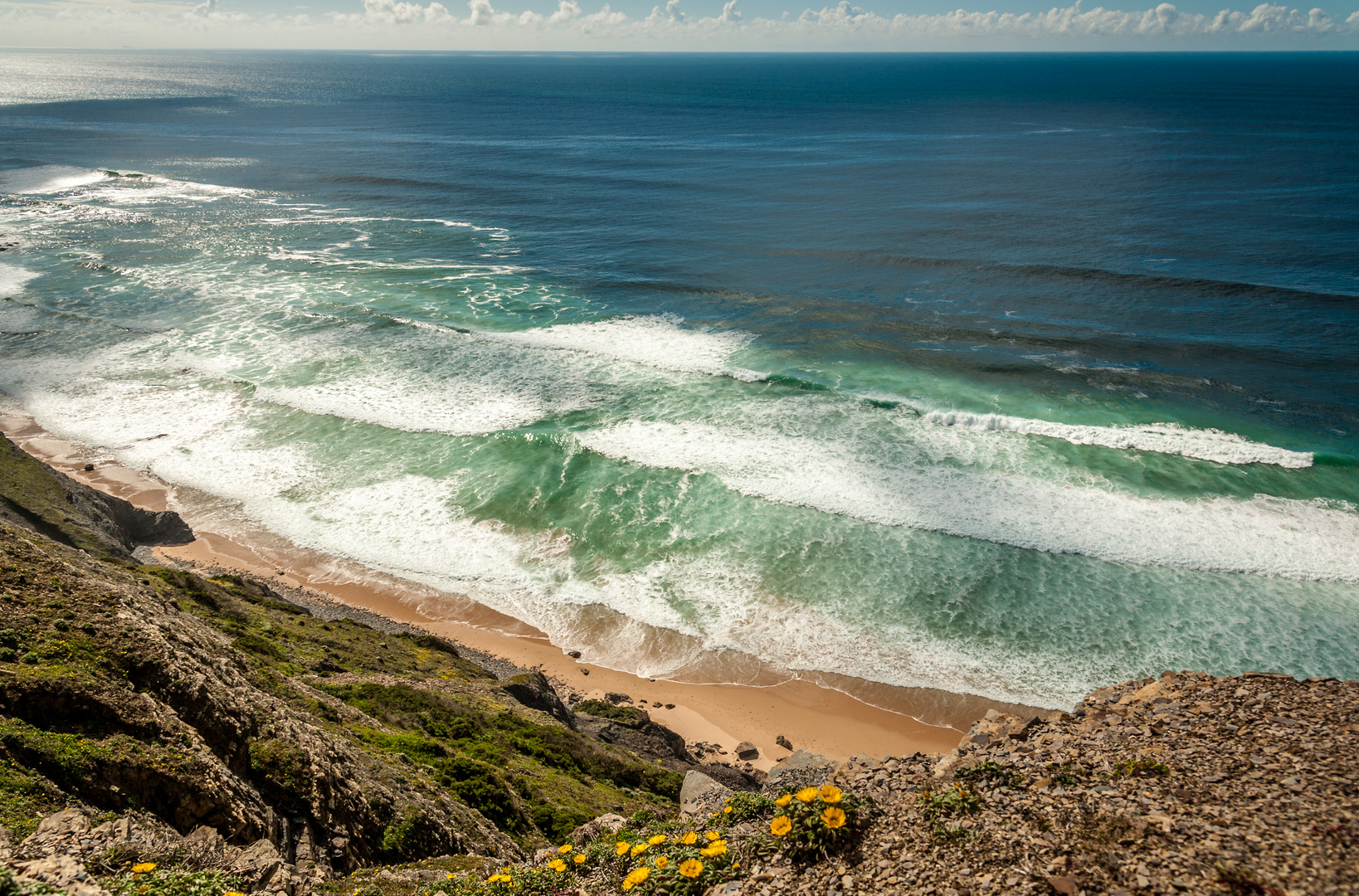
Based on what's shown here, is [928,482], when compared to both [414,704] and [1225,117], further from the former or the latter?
[1225,117]

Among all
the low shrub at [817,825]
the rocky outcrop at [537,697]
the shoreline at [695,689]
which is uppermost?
the low shrub at [817,825]

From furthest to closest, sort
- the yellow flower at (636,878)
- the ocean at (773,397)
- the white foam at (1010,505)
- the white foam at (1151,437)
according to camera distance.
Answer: the white foam at (1151,437) → the white foam at (1010,505) → the ocean at (773,397) → the yellow flower at (636,878)

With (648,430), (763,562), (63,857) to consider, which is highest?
(63,857)

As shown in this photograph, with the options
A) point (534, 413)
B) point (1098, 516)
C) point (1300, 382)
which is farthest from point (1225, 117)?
point (534, 413)

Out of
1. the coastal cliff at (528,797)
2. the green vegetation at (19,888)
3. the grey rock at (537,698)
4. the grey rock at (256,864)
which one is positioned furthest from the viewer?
the grey rock at (537,698)

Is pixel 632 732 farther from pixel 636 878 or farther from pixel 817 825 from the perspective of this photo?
pixel 817 825

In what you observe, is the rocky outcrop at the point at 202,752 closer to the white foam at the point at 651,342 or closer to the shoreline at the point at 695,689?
the shoreline at the point at 695,689

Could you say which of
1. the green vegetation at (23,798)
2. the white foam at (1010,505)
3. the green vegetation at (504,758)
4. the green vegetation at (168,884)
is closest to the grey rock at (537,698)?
the green vegetation at (504,758)

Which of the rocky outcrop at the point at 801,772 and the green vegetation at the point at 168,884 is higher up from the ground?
the green vegetation at the point at 168,884
